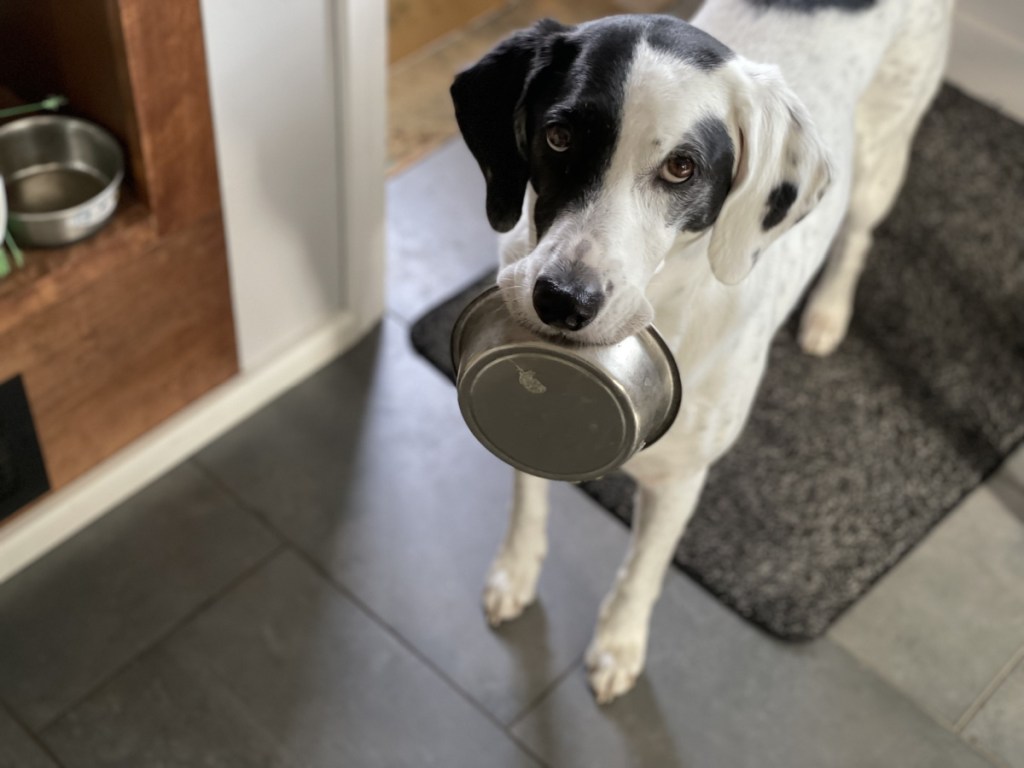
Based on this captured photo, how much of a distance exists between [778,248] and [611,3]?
66.7 inches

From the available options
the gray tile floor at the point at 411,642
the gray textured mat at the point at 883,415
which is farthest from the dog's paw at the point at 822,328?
the gray tile floor at the point at 411,642

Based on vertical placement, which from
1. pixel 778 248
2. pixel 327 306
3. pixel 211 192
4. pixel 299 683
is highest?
pixel 778 248

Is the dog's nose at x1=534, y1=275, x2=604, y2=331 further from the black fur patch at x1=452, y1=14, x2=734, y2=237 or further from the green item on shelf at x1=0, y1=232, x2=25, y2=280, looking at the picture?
the green item on shelf at x1=0, y1=232, x2=25, y2=280

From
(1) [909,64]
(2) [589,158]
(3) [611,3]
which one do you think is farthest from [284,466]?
(3) [611,3]

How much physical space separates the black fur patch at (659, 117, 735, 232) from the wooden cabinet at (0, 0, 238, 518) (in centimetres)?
78

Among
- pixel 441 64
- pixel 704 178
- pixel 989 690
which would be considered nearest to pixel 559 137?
pixel 704 178

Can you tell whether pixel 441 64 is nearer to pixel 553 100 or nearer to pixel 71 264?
pixel 71 264

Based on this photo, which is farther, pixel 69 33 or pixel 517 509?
pixel 517 509

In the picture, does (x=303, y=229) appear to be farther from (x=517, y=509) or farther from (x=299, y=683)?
(x=299, y=683)

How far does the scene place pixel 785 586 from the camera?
2.01m

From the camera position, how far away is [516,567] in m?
1.91

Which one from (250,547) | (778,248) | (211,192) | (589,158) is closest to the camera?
(589,158)

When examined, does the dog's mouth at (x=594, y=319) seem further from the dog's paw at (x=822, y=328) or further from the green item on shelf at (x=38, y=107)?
the dog's paw at (x=822, y=328)

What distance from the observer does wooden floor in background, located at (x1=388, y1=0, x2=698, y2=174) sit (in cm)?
272
